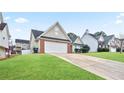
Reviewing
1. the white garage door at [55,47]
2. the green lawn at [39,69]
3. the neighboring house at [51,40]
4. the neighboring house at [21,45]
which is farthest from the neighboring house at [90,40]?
the neighboring house at [21,45]

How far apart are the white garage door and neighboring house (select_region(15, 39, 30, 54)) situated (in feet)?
1.62

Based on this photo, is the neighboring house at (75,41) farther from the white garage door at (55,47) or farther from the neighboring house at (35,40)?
the neighboring house at (35,40)

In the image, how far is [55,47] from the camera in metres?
5.36

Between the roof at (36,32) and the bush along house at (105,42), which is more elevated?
the roof at (36,32)

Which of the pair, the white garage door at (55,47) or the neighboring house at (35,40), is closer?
the neighboring house at (35,40)

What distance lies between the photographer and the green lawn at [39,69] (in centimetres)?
407

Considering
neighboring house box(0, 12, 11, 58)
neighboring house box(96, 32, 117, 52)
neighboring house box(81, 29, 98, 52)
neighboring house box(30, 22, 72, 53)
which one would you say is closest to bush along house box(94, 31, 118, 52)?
neighboring house box(96, 32, 117, 52)

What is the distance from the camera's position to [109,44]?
17.8 ft

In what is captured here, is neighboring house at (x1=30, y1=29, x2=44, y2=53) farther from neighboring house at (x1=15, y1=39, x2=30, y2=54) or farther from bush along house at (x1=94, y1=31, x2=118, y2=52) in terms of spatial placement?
bush along house at (x1=94, y1=31, x2=118, y2=52)

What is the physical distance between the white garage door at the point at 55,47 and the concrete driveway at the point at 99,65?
6.0 inches

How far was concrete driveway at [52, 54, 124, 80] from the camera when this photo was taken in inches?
168

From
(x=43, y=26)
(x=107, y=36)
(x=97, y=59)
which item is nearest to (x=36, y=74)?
(x=43, y=26)

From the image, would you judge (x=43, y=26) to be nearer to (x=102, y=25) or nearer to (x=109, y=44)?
(x=102, y=25)
